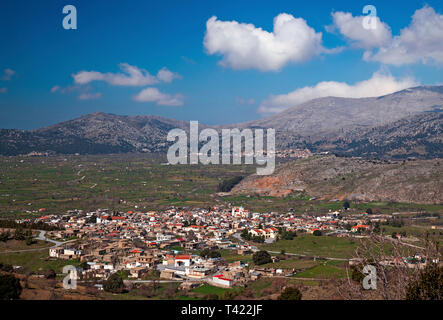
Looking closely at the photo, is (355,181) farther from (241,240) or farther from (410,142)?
(410,142)

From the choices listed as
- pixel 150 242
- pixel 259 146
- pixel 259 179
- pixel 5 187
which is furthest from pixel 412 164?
pixel 259 146

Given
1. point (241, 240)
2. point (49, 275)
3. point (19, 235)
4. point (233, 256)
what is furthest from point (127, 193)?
point (49, 275)

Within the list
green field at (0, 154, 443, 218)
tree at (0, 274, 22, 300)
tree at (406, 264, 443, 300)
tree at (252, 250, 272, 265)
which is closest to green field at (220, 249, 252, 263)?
tree at (252, 250, 272, 265)

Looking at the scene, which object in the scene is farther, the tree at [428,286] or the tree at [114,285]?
the tree at [114,285]

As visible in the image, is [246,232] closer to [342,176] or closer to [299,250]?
[299,250]

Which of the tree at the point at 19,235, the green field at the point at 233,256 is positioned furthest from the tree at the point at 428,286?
the tree at the point at 19,235

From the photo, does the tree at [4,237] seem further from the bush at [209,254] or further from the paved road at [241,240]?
the paved road at [241,240]
